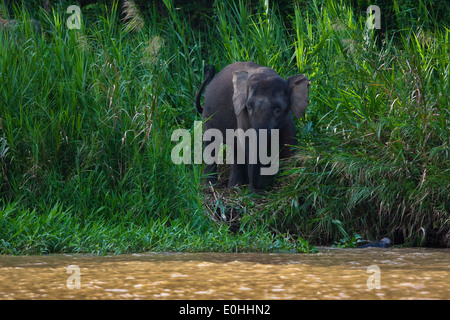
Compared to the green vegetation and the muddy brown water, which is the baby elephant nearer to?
the green vegetation

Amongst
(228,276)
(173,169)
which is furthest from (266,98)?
(228,276)

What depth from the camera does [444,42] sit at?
228 inches

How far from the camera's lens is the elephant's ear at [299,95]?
5.70m

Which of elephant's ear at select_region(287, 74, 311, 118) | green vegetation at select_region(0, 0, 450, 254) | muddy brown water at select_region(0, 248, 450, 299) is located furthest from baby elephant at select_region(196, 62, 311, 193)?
muddy brown water at select_region(0, 248, 450, 299)

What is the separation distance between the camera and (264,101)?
5.57 m

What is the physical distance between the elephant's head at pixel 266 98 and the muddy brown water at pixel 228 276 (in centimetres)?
165

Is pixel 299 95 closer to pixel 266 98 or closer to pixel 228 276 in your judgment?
pixel 266 98

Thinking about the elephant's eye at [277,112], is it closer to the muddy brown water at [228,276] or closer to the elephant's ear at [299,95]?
the elephant's ear at [299,95]

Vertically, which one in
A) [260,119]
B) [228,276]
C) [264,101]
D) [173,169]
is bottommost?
[228,276]

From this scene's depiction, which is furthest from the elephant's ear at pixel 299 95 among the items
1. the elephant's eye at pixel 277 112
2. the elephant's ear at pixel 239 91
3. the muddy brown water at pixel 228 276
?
the muddy brown water at pixel 228 276

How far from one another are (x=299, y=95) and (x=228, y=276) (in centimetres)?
272

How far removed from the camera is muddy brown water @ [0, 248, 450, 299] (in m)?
2.89
